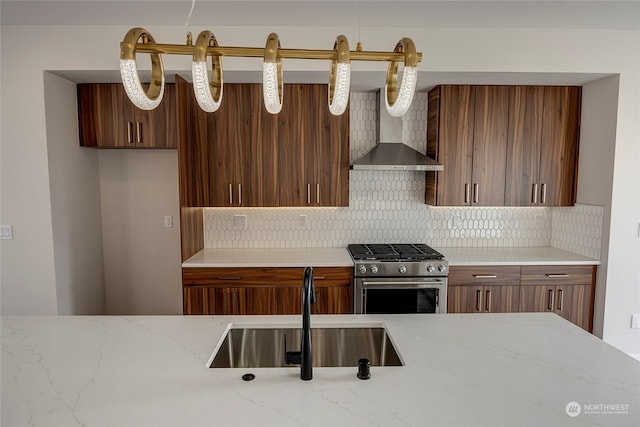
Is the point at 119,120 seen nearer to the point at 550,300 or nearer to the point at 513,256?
the point at 513,256

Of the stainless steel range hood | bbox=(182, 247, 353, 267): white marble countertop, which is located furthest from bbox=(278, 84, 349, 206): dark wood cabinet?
bbox=(182, 247, 353, 267): white marble countertop

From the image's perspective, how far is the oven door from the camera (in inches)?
122

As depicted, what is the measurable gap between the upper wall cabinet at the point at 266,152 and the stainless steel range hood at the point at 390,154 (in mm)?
264

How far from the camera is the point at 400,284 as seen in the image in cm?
311

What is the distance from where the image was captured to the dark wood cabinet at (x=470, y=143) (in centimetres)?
338

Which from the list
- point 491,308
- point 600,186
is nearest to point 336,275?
point 491,308

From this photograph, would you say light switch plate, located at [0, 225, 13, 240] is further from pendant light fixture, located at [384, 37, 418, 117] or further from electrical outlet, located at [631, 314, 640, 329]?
electrical outlet, located at [631, 314, 640, 329]

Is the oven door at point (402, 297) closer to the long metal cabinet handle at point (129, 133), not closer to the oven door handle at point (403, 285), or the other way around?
the oven door handle at point (403, 285)

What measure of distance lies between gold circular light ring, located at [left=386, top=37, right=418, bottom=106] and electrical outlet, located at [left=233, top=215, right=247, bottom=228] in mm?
2531

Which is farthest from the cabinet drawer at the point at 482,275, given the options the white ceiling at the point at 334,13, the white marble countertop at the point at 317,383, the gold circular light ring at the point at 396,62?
the gold circular light ring at the point at 396,62

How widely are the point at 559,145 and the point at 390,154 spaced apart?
5.23 ft

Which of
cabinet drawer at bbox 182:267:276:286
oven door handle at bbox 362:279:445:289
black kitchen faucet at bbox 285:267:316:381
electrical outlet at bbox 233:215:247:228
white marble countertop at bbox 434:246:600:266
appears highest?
electrical outlet at bbox 233:215:247:228

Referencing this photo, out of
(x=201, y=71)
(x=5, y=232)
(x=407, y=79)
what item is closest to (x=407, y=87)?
(x=407, y=79)

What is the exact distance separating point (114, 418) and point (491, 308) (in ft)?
9.77
